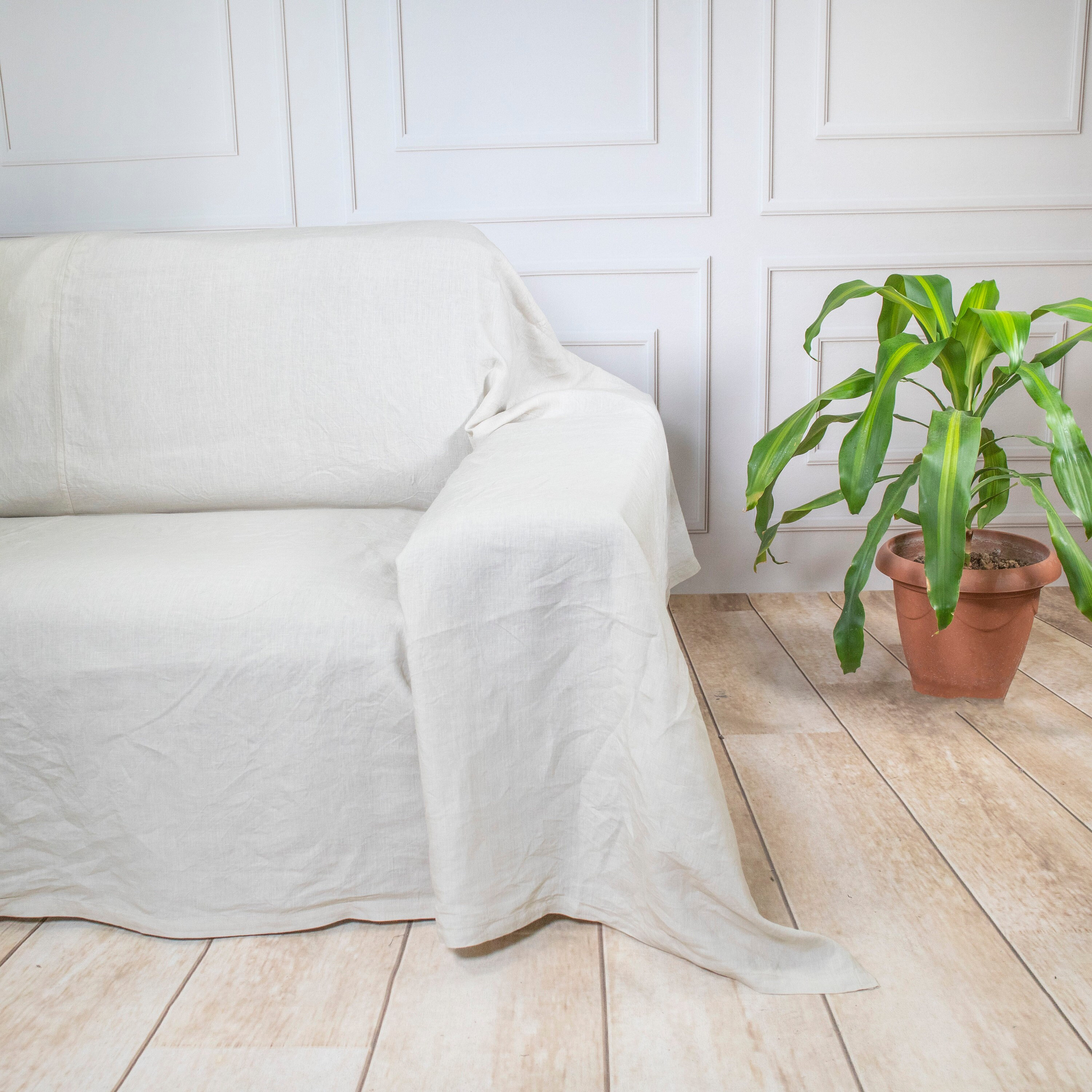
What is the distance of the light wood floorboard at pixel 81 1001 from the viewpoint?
0.75 metres

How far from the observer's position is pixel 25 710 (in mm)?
894

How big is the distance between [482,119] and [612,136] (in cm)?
28

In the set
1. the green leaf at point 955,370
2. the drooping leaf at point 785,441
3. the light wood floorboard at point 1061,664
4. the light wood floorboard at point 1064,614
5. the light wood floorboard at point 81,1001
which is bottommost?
the light wood floorboard at point 1064,614

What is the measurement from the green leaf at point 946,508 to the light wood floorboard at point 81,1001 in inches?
38.8

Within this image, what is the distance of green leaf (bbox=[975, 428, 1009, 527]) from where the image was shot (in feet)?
4.57

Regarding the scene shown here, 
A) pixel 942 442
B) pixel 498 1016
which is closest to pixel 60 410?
pixel 498 1016

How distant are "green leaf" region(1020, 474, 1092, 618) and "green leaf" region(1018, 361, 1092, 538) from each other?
3 cm

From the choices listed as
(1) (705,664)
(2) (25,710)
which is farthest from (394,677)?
(1) (705,664)

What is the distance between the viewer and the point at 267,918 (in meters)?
0.92

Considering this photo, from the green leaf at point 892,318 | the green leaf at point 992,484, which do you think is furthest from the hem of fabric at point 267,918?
the green leaf at point 892,318

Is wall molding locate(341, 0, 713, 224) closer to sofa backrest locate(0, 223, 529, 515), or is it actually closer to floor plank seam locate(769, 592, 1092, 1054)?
sofa backrest locate(0, 223, 529, 515)

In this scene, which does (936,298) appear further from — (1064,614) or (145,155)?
(145,155)

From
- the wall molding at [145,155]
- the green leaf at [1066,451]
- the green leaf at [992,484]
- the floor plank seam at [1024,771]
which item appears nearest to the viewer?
the floor plank seam at [1024,771]

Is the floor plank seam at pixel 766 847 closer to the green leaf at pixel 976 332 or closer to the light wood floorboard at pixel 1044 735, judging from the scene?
the light wood floorboard at pixel 1044 735
